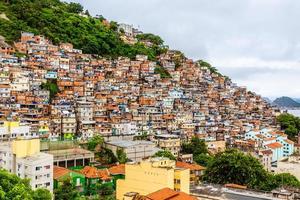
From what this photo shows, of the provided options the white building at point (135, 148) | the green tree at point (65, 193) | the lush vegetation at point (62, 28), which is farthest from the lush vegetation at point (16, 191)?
the lush vegetation at point (62, 28)

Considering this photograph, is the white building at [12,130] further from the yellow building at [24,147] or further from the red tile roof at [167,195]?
the red tile roof at [167,195]

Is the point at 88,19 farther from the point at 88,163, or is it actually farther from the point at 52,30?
the point at 88,163

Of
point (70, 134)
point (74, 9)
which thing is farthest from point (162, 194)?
point (74, 9)

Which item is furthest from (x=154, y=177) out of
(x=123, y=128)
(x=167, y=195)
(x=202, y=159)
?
(x=123, y=128)

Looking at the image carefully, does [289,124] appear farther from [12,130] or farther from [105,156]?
[12,130]

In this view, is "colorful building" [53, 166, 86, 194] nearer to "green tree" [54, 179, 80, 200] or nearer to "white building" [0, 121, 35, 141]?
"green tree" [54, 179, 80, 200]

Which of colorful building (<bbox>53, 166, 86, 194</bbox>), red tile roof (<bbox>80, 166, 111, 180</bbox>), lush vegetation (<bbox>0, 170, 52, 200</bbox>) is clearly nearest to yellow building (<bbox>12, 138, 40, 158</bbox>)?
colorful building (<bbox>53, 166, 86, 194</bbox>)
